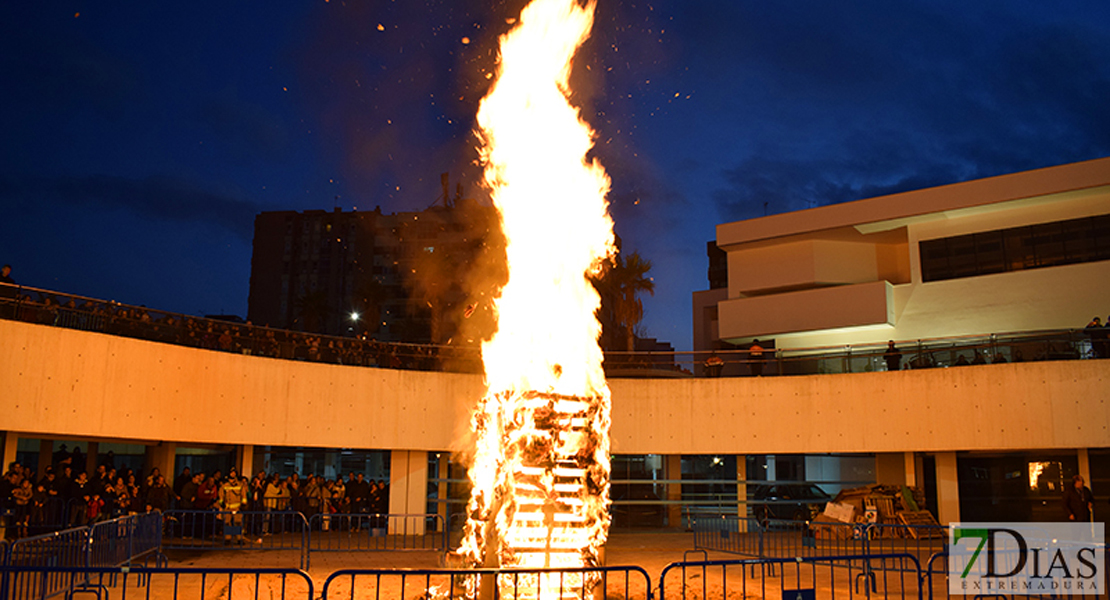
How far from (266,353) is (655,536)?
1202cm

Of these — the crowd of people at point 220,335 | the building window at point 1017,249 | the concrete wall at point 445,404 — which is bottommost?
the concrete wall at point 445,404

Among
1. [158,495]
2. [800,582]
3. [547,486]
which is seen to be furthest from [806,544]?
[158,495]

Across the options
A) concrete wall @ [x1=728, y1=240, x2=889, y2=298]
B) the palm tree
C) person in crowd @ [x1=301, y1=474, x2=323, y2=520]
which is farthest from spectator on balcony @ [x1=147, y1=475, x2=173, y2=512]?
the palm tree

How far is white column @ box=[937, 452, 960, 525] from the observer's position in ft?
77.1

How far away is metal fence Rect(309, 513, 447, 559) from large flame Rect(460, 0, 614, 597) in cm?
680

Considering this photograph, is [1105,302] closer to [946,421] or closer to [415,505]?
[946,421]

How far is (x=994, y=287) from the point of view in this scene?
1051 inches

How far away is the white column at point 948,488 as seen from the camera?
23500 millimetres

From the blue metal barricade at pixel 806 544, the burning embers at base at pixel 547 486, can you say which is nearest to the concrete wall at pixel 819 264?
the blue metal barricade at pixel 806 544

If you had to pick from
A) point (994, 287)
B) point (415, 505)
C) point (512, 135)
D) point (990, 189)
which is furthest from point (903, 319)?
point (512, 135)

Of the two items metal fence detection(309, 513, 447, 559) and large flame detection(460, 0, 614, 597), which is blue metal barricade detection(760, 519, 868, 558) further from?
metal fence detection(309, 513, 447, 559)

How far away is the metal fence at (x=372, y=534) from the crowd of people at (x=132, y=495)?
0.42 metres

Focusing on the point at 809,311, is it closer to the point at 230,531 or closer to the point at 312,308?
the point at 230,531

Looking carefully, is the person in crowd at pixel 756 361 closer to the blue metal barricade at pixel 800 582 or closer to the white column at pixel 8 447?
the blue metal barricade at pixel 800 582
